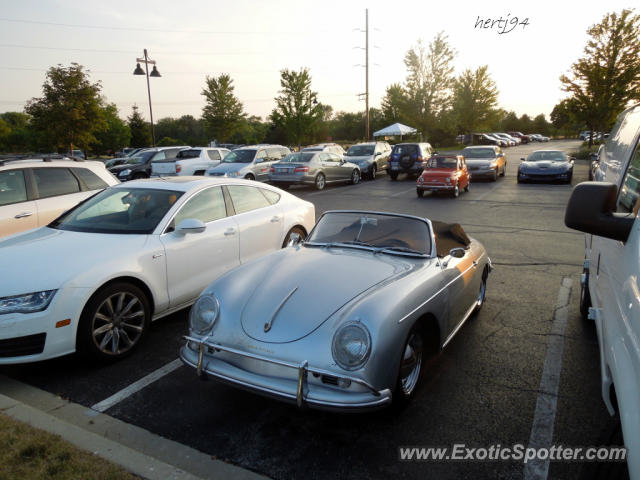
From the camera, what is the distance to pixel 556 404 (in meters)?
3.57

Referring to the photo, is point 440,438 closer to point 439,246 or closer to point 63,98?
point 439,246

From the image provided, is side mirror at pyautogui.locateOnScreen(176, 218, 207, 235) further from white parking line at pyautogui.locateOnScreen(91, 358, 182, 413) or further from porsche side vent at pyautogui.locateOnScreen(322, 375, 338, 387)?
porsche side vent at pyautogui.locateOnScreen(322, 375, 338, 387)

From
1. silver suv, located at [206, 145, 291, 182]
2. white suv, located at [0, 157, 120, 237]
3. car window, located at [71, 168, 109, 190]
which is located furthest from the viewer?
silver suv, located at [206, 145, 291, 182]

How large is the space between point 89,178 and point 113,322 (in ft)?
12.9

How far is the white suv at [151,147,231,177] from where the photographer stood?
19.0 meters

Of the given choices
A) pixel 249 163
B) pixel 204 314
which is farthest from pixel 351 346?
pixel 249 163

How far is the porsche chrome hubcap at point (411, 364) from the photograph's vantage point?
341cm

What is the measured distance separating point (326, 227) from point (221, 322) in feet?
5.82

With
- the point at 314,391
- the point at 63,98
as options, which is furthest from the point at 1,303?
the point at 63,98

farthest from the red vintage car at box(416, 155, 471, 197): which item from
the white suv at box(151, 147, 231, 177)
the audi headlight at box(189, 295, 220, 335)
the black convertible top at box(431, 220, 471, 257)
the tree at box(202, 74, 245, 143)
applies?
the tree at box(202, 74, 245, 143)

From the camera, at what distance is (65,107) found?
2502cm

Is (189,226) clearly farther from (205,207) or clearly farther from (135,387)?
(135,387)

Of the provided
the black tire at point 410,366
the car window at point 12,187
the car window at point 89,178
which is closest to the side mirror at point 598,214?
the black tire at point 410,366

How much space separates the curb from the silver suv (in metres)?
13.8
